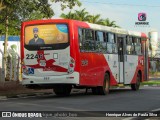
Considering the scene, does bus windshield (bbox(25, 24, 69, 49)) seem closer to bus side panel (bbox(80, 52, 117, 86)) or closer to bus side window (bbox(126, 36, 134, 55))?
bus side panel (bbox(80, 52, 117, 86))

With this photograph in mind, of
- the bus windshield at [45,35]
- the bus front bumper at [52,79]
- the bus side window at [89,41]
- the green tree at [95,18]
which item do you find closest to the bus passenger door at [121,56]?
the bus side window at [89,41]

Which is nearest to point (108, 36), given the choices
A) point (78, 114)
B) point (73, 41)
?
point (73, 41)

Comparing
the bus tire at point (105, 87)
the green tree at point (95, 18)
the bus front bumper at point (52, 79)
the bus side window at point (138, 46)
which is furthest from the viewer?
the green tree at point (95, 18)

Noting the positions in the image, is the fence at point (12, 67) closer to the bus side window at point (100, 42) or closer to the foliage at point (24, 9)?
the foliage at point (24, 9)

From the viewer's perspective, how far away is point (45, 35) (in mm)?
20312

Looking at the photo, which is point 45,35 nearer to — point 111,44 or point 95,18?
point 111,44

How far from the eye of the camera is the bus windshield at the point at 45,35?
20000 mm

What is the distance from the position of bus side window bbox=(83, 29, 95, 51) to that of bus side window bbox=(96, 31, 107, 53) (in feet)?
1.59

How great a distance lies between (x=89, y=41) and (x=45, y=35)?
2.13m

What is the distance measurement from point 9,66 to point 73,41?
53.3 ft

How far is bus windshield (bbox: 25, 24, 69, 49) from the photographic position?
2000 centimetres

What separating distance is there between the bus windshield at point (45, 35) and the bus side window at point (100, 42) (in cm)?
247

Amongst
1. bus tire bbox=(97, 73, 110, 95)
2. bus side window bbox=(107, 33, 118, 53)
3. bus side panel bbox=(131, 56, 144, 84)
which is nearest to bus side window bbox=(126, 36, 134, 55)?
bus side panel bbox=(131, 56, 144, 84)

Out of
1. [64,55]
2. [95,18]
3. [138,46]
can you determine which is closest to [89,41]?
[64,55]
